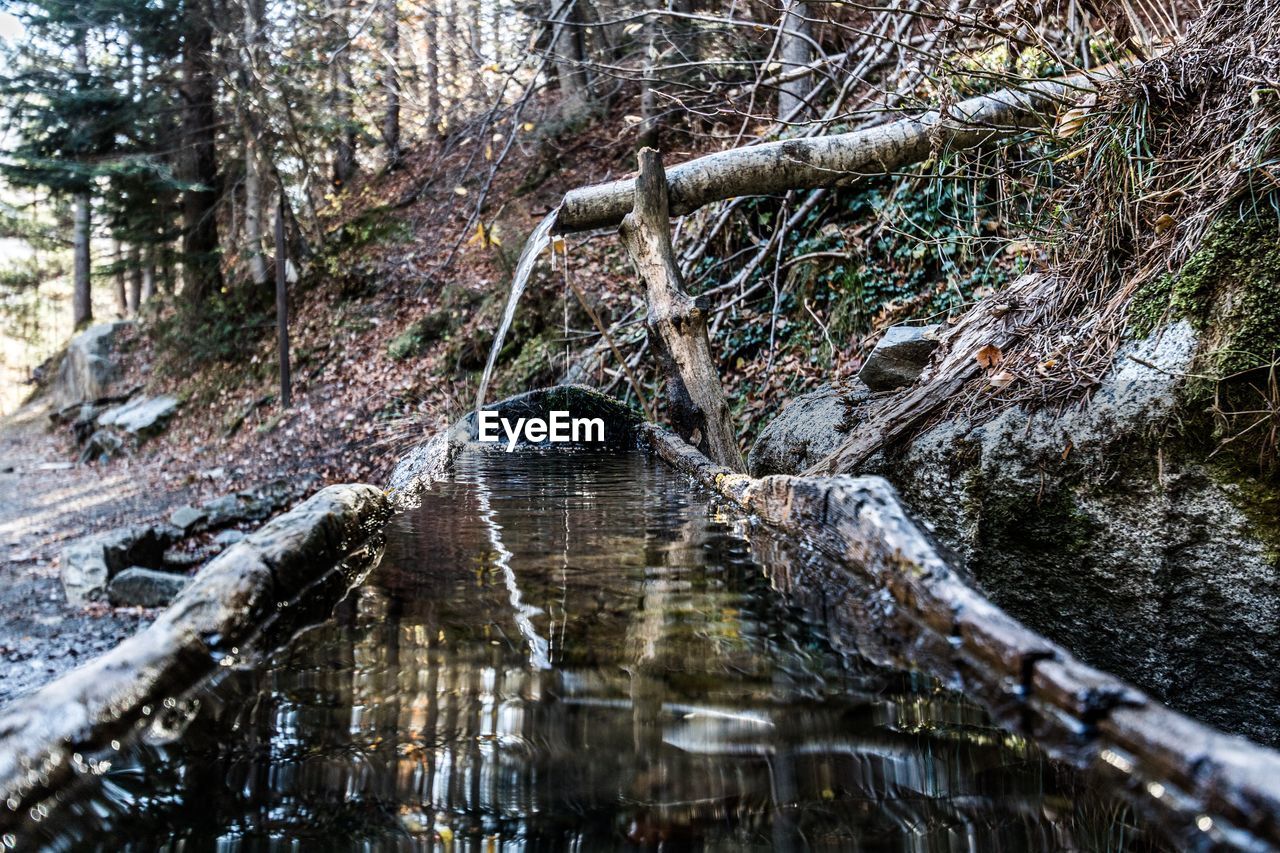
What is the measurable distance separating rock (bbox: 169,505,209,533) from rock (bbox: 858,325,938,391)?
770cm

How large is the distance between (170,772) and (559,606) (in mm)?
1068

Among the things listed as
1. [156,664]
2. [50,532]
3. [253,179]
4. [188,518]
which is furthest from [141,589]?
[253,179]

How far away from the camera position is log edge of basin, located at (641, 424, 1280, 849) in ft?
3.34

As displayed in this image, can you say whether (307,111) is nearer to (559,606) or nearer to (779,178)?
(779,178)

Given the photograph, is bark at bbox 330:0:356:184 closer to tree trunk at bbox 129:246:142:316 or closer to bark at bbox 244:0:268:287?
bark at bbox 244:0:268:287

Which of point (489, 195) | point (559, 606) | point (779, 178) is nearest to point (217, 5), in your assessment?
point (489, 195)

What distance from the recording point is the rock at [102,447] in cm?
1455

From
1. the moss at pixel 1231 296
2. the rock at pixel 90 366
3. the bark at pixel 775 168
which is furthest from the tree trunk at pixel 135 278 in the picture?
the moss at pixel 1231 296

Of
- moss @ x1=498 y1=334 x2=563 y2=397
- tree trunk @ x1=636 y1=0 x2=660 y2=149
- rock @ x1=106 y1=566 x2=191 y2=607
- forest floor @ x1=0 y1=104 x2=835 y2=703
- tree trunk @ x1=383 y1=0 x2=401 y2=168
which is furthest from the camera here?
tree trunk @ x1=383 y1=0 x2=401 y2=168

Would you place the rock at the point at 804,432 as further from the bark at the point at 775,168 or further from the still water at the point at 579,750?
the still water at the point at 579,750

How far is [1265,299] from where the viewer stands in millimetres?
2756

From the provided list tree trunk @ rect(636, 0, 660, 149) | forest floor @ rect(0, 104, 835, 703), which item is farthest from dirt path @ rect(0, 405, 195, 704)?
tree trunk @ rect(636, 0, 660, 149)

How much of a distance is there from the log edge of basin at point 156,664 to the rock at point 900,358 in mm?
3037

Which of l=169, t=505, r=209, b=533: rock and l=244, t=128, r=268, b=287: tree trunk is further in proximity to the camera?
l=244, t=128, r=268, b=287: tree trunk
